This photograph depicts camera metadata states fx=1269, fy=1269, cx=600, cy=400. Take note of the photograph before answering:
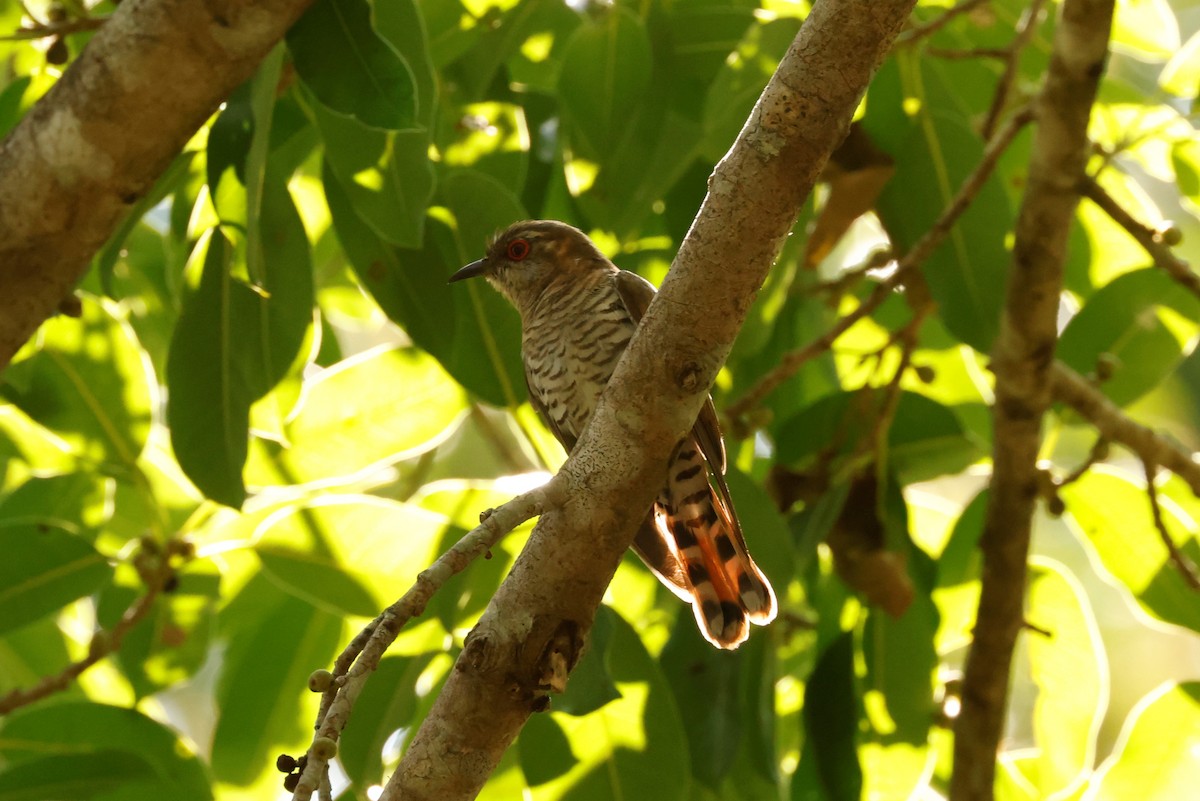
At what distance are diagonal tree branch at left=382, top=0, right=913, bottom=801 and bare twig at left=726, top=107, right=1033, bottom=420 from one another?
127 cm

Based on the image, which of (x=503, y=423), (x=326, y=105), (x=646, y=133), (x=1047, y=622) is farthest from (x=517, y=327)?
(x=503, y=423)

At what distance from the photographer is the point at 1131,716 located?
3318mm

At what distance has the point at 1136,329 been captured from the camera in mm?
3391

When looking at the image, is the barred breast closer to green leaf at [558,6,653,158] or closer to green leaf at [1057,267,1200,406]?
green leaf at [558,6,653,158]

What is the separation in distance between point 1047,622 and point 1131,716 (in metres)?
0.36

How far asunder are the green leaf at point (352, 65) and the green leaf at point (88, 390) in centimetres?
106

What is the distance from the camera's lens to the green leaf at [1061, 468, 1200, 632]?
3320 millimetres

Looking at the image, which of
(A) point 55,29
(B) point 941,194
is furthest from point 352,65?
(B) point 941,194

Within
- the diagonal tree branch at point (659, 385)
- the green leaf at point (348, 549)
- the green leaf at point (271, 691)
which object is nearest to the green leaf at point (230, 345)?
the green leaf at point (348, 549)

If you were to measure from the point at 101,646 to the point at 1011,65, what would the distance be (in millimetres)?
2694

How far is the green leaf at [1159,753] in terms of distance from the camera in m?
3.23

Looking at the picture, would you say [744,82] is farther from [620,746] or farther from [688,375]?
[620,746]

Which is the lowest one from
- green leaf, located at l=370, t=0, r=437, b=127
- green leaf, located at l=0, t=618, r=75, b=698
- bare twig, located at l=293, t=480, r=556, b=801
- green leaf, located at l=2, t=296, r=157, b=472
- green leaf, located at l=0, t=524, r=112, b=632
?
bare twig, located at l=293, t=480, r=556, b=801

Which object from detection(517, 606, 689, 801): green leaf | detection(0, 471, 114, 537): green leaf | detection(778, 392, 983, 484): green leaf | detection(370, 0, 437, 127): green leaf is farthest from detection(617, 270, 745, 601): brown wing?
detection(0, 471, 114, 537): green leaf
